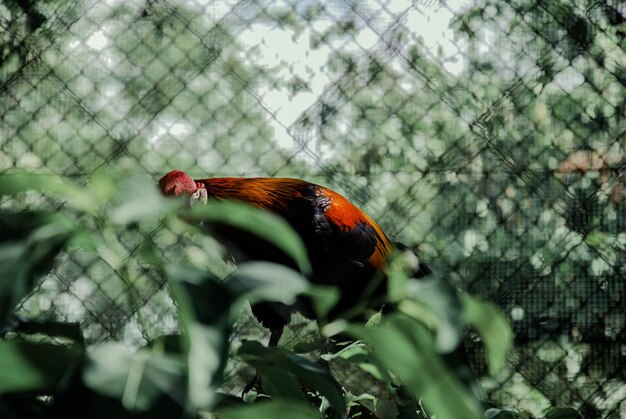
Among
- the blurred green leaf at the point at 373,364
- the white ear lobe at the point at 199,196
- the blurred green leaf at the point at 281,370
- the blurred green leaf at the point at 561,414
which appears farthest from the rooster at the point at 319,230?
the blurred green leaf at the point at 281,370

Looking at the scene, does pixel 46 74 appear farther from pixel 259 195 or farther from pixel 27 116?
pixel 259 195

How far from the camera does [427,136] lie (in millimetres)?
1905

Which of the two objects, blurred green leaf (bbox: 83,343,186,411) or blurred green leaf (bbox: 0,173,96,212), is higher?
blurred green leaf (bbox: 0,173,96,212)

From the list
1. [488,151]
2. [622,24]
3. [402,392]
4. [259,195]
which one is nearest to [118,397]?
[402,392]

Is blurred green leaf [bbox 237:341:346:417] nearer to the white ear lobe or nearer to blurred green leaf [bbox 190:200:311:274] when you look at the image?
blurred green leaf [bbox 190:200:311:274]

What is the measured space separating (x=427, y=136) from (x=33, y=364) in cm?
168

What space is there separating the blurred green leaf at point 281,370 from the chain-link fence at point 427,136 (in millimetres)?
1469

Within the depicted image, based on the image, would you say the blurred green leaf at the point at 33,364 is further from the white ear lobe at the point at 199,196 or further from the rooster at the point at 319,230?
the rooster at the point at 319,230

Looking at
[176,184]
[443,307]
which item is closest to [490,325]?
[443,307]

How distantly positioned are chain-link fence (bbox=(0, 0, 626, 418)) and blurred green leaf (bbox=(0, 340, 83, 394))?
1.53 metres

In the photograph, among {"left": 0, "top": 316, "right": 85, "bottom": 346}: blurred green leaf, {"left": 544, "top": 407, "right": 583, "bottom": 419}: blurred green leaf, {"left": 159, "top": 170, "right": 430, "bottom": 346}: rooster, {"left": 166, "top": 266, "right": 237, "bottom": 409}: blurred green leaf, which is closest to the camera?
{"left": 166, "top": 266, "right": 237, "bottom": 409}: blurred green leaf

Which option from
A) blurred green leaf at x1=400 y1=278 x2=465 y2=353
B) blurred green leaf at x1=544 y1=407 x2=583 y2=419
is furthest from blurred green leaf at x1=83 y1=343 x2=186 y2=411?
blurred green leaf at x1=544 y1=407 x2=583 y2=419

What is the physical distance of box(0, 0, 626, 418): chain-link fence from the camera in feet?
6.07

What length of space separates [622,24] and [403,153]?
26.9 inches
